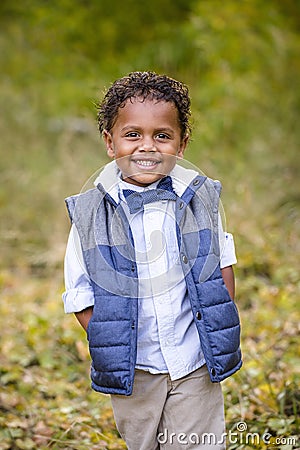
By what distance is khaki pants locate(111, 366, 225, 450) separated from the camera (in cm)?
234

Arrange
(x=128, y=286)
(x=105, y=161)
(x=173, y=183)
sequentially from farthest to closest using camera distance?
1. (x=105, y=161)
2. (x=173, y=183)
3. (x=128, y=286)

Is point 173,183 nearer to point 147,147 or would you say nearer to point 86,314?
point 147,147

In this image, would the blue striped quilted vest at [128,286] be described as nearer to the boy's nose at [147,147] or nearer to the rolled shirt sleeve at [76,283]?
the rolled shirt sleeve at [76,283]

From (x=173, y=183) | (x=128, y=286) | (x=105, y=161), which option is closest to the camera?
(x=128, y=286)

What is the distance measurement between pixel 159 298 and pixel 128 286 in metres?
0.12

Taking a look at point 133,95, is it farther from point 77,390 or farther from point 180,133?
point 77,390

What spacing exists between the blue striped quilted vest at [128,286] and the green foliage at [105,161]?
2.73 ft

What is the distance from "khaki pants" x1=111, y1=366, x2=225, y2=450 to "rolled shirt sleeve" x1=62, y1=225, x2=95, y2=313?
12.0 inches

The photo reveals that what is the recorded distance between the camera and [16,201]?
685cm

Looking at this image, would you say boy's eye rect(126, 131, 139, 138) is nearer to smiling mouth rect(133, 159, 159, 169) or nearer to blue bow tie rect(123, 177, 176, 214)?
smiling mouth rect(133, 159, 159, 169)

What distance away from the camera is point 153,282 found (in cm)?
231

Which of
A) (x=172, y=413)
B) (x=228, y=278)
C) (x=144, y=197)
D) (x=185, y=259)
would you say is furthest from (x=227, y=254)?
(x=172, y=413)

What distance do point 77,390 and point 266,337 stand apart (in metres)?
1.19

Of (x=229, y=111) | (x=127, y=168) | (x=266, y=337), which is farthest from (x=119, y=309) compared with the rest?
(x=229, y=111)
